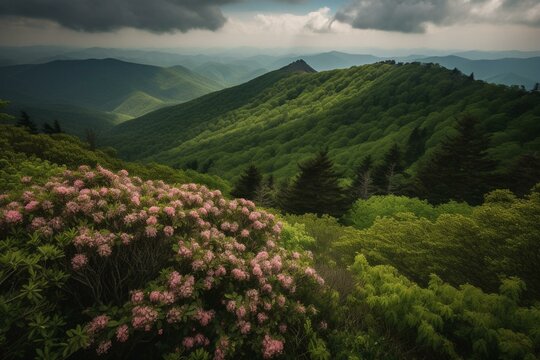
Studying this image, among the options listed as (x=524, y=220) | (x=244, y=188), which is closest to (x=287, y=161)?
(x=244, y=188)

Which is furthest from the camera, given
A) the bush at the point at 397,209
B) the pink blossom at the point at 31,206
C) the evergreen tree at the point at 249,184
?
the evergreen tree at the point at 249,184

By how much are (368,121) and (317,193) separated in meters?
112

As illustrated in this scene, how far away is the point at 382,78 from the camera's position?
6752 inches

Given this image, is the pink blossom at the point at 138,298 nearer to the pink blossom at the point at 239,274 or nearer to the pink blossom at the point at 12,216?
the pink blossom at the point at 239,274

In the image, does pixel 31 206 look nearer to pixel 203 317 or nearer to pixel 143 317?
pixel 143 317

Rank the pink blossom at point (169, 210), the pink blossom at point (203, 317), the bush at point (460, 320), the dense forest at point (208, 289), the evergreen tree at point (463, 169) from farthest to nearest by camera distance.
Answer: the evergreen tree at point (463, 169) → the pink blossom at point (169, 210) → the bush at point (460, 320) → the pink blossom at point (203, 317) → the dense forest at point (208, 289)

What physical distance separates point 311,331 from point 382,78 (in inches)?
7378

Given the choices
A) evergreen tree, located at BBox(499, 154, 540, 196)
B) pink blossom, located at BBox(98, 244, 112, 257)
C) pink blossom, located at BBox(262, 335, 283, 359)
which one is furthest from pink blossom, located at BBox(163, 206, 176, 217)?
evergreen tree, located at BBox(499, 154, 540, 196)

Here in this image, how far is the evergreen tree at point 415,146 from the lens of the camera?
8475 cm

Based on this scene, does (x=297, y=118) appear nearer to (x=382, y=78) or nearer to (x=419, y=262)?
(x=382, y=78)

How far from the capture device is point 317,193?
2981 centimetres

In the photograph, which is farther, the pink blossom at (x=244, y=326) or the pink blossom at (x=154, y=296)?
the pink blossom at (x=244, y=326)

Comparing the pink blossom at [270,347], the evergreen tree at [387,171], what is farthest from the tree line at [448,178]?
the pink blossom at [270,347]

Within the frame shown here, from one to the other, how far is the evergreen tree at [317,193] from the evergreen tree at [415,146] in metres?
61.1
